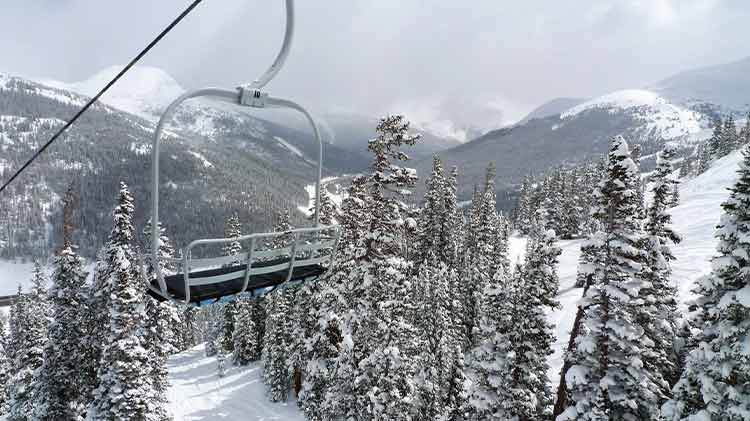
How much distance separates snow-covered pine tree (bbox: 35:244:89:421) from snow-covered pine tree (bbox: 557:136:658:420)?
25636 millimetres

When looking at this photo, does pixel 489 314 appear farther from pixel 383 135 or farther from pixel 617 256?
pixel 383 135

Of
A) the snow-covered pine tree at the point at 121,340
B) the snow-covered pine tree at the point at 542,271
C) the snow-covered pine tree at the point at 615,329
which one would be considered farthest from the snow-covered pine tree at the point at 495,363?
the snow-covered pine tree at the point at 121,340

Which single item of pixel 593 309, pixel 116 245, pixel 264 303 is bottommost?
pixel 264 303

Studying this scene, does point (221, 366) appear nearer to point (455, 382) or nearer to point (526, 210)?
point (455, 382)

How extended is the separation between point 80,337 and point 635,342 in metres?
28.6

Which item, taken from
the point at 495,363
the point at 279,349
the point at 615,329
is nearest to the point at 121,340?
the point at 495,363

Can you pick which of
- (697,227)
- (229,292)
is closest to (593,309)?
(229,292)

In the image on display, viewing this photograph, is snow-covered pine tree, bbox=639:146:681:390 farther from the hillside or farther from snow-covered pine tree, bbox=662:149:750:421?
snow-covered pine tree, bbox=662:149:750:421

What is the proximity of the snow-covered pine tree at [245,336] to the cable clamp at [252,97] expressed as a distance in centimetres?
4708

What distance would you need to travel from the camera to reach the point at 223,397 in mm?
43469

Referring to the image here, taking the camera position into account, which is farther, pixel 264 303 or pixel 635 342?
pixel 264 303

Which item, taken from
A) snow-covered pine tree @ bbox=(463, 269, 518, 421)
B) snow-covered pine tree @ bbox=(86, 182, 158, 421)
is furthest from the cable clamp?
snow-covered pine tree @ bbox=(86, 182, 158, 421)

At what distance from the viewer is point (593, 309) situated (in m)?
16.3

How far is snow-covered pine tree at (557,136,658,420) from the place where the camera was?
49.8 feet
